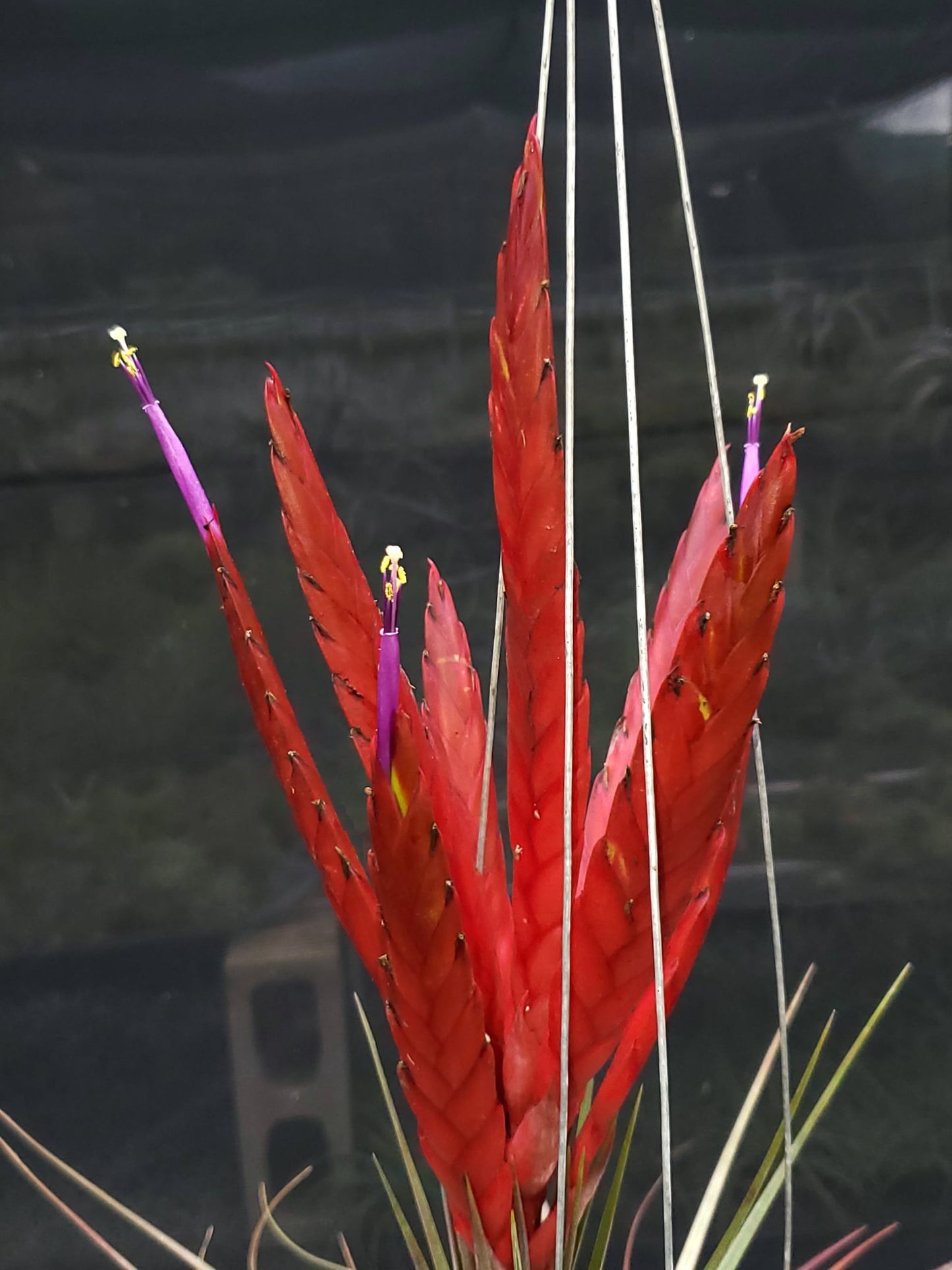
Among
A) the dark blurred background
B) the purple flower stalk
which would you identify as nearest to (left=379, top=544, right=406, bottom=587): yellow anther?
the purple flower stalk

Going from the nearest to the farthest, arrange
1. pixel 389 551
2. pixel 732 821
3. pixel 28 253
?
pixel 389 551, pixel 732 821, pixel 28 253

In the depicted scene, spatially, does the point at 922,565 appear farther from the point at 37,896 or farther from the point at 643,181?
the point at 37,896

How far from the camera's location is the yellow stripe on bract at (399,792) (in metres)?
0.33

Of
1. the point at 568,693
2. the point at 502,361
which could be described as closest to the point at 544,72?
the point at 502,361

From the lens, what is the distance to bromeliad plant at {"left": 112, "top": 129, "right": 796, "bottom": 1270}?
0.34 metres

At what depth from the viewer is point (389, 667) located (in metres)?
0.33

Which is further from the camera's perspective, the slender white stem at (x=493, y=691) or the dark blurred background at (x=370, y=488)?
the dark blurred background at (x=370, y=488)

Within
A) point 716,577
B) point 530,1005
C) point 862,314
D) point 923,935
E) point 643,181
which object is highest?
point 643,181

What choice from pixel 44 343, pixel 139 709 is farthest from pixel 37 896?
pixel 44 343

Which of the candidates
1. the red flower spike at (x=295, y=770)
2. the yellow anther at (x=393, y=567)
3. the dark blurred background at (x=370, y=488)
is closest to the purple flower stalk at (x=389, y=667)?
the yellow anther at (x=393, y=567)

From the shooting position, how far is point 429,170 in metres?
0.76

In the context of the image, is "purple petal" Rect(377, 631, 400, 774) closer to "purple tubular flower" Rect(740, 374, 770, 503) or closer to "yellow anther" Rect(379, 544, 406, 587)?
"yellow anther" Rect(379, 544, 406, 587)

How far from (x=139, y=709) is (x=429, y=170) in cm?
47

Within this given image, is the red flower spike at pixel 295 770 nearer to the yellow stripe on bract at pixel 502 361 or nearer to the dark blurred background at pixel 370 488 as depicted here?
the yellow stripe on bract at pixel 502 361
